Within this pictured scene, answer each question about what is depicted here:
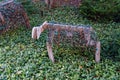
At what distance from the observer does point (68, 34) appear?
4.16m

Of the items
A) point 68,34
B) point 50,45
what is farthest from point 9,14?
point 68,34

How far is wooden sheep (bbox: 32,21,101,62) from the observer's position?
394 centimetres

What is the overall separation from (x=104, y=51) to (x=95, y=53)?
0.49 meters

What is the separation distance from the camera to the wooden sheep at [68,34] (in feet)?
12.9

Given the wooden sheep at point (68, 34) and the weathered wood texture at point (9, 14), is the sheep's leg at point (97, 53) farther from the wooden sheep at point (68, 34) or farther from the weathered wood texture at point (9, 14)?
the weathered wood texture at point (9, 14)

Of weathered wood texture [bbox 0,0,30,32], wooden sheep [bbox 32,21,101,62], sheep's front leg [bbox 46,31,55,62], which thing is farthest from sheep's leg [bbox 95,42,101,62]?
weathered wood texture [bbox 0,0,30,32]

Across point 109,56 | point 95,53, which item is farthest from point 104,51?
point 95,53

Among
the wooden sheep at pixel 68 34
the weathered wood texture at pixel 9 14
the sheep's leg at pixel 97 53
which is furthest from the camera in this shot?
the weathered wood texture at pixel 9 14

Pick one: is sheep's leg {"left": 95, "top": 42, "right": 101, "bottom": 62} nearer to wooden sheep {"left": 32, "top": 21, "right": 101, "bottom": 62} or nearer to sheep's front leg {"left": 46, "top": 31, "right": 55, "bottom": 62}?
wooden sheep {"left": 32, "top": 21, "right": 101, "bottom": 62}

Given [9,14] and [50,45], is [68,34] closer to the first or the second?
[50,45]

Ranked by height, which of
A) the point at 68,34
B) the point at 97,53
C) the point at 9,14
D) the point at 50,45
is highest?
the point at 9,14

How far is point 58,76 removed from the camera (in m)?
3.81

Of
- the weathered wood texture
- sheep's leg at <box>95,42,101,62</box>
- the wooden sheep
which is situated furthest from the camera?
the weathered wood texture

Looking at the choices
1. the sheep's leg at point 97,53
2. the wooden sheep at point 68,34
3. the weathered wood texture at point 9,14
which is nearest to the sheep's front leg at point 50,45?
the wooden sheep at point 68,34
